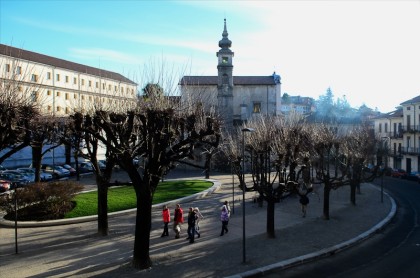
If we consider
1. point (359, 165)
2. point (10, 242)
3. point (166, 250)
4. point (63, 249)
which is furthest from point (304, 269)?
point (359, 165)

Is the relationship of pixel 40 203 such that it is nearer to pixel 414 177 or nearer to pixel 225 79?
pixel 414 177

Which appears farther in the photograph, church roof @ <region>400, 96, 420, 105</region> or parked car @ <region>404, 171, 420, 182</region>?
church roof @ <region>400, 96, 420, 105</region>

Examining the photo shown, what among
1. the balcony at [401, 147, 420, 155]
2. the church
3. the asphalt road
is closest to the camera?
the asphalt road

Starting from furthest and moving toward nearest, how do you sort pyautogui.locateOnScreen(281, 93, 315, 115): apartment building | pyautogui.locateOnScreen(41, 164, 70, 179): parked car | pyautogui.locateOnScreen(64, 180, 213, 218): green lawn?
1. pyautogui.locateOnScreen(281, 93, 315, 115): apartment building
2. pyautogui.locateOnScreen(41, 164, 70, 179): parked car
3. pyautogui.locateOnScreen(64, 180, 213, 218): green lawn

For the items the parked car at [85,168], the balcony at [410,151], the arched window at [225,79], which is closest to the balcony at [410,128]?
the balcony at [410,151]

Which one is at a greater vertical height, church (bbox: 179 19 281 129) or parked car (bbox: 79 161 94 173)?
church (bbox: 179 19 281 129)

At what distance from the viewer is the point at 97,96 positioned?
49.0 ft

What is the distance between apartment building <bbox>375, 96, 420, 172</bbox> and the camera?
173 feet

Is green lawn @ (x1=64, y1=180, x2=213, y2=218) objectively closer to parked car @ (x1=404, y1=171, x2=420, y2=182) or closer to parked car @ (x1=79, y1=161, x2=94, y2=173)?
parked car @ (x1=79, y1=161, x2=94, y2=173)

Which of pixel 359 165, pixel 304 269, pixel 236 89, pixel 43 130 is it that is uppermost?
pixel 236 89

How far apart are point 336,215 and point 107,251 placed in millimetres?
14609

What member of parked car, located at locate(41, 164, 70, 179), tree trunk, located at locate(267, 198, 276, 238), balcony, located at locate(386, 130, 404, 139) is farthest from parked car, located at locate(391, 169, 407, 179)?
parked car, located at locate(41, 164, 70, 179)

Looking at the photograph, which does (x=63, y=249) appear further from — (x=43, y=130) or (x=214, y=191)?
(x=214, y=191)

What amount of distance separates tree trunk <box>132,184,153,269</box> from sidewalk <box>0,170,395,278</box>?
33 centimetres
